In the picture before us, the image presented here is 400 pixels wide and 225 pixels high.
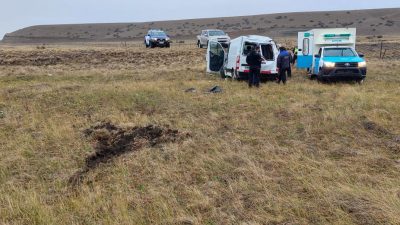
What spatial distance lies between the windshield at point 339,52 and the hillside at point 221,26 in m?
60.0

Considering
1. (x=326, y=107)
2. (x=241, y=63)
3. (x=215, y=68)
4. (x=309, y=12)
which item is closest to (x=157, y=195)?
(x=326, y=107)

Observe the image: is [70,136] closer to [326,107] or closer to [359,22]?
[326,107]

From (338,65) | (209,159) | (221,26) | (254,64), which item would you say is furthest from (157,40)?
(221,26)

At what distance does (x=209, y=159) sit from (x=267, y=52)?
1077cm

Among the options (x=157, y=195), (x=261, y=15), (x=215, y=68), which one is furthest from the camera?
(x=261, y=15)

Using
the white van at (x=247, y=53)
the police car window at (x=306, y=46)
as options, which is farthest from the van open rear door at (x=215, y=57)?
the police car window at (x=306, y=46)

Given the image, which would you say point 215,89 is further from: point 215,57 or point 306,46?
point 306,46

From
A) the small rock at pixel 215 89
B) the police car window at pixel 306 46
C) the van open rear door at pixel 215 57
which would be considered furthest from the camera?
the police car window at pixel 306 46

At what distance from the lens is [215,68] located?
19.9 metres

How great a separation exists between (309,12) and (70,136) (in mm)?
97865

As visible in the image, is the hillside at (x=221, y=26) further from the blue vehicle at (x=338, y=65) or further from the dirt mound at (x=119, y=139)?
the dirt mound at (x=119, y=139)

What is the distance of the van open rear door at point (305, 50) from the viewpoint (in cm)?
2175

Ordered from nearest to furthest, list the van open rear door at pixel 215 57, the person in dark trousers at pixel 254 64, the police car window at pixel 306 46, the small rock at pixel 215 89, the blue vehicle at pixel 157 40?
the small rock at pixel 215 89 < the person in dark trousers at pixel 254 64 < the van open rear door at pixel 215 57 < the police car window at pixel 306 46 < the blue vehicle at pixel 157 40

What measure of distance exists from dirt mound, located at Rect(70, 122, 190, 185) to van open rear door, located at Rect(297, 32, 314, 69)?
1388 cm
